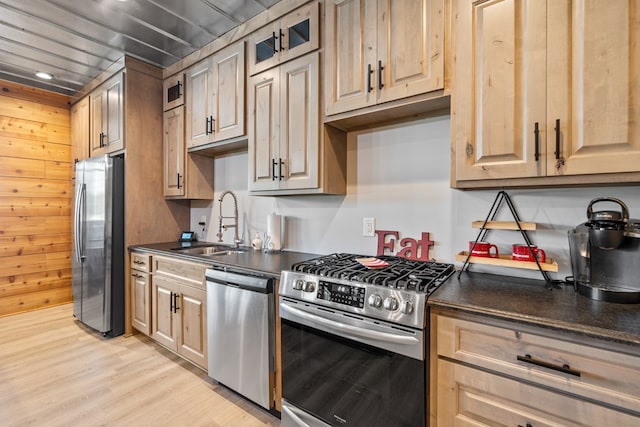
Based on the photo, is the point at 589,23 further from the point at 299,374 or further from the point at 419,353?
the point at 299,374

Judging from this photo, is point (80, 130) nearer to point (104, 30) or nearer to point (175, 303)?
point (104, 30)

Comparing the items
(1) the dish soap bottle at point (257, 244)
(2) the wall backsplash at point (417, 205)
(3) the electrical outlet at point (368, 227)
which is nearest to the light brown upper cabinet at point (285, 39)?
(2) the wall backsplash at point (417, 205)

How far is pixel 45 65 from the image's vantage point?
10.0 ft

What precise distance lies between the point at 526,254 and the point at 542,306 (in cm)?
42

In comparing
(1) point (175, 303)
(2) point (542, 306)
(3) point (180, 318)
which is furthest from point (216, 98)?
(2) point (542, 306)

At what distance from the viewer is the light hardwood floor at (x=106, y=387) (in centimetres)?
186

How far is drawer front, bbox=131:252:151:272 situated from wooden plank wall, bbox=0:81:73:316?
1.77 meters

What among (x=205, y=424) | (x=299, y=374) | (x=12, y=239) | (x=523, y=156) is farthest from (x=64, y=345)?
(x=523, y=156)

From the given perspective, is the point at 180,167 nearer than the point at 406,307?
No

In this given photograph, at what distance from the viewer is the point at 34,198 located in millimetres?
3678

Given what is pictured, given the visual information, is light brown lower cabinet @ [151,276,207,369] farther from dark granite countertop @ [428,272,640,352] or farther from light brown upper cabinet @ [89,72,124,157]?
dark granite countertop @ [428,272,640,352]

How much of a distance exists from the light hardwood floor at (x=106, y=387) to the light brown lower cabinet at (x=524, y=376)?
1159mm

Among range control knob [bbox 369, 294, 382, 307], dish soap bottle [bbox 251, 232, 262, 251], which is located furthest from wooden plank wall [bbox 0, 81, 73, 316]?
range control knob [bbox 369, 294, 382, 307]

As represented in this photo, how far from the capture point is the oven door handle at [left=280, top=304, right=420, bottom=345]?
1255mm
